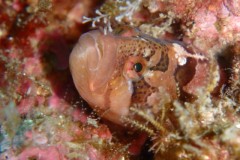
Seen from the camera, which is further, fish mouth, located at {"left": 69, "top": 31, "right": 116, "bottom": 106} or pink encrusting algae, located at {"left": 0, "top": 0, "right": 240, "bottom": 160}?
fish mouth, located at {"left": 69, "top": 31, "right": 116, "bottom": 106}

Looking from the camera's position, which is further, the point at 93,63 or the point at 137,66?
the point at 137,66

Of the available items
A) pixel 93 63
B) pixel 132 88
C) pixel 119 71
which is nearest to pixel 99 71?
pixel 93 63

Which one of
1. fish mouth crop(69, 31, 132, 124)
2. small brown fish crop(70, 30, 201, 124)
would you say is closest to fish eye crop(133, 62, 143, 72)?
small brown fish crop(70, 30, 201, 124)

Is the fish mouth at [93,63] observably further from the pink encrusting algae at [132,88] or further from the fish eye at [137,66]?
the fish eye at [137,66]

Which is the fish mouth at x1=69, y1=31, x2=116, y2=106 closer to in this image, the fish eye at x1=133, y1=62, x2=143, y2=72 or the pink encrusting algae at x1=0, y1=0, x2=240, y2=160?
the pink encrusting algae at x1=0, y1=0, x2=240, y2=160

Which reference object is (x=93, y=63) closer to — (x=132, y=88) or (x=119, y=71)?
(x=119, y=71)

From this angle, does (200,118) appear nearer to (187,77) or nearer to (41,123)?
(187,77)

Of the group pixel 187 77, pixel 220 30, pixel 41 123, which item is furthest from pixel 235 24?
pixel 41 123
